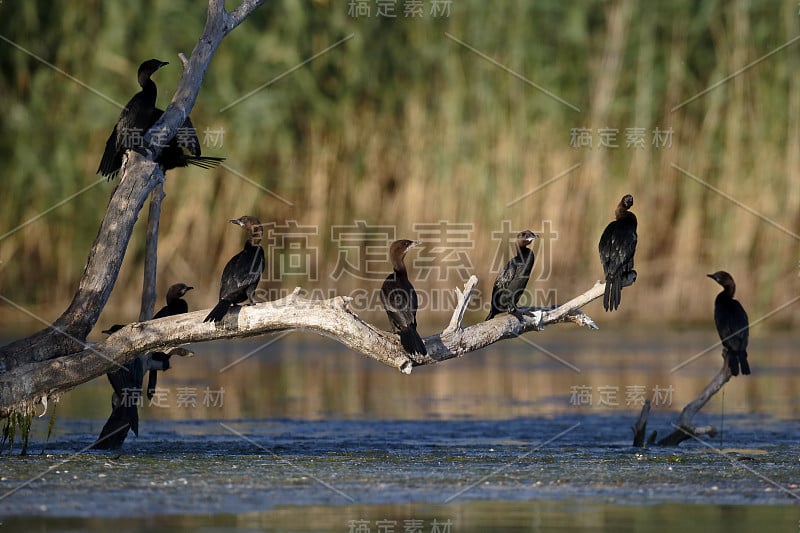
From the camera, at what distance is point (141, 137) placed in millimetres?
8672

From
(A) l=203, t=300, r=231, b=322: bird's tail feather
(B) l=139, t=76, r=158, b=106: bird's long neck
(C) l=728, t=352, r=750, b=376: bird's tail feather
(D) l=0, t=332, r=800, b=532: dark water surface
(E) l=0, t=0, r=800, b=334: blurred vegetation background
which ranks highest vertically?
(E) l=0, t=0, r=800, b=334: blurred vegetation background

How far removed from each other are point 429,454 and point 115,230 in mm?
2455

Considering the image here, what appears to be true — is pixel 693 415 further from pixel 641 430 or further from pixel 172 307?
pixel 172 307

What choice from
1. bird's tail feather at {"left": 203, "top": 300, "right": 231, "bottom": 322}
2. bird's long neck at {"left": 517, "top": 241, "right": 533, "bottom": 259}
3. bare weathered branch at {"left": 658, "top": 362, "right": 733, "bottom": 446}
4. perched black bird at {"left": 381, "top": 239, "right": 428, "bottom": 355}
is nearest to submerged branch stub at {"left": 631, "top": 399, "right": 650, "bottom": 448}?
bare weathered branch at {"left": 658, "top": 362, "right": 733, "bottom": 446}

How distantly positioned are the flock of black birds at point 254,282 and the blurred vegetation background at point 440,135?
568 centimetres

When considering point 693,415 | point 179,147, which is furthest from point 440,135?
point 693,415

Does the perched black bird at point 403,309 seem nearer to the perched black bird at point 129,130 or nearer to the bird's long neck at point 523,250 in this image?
the bird's long neck at point 523,250

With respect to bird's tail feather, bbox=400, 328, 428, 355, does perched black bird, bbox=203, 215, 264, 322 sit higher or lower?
higher

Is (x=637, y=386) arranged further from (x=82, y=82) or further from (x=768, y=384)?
(x=82, y=82)

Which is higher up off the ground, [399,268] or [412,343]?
[399,268]

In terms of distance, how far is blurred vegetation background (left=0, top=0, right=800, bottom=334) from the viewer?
602 inches

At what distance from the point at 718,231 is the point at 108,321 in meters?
7.04

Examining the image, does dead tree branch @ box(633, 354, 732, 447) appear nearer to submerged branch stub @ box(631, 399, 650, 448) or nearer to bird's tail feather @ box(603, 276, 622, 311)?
submerged branch stub @ box(631, 399, 650, 448)

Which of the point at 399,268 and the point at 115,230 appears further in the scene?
the point at 399,268
